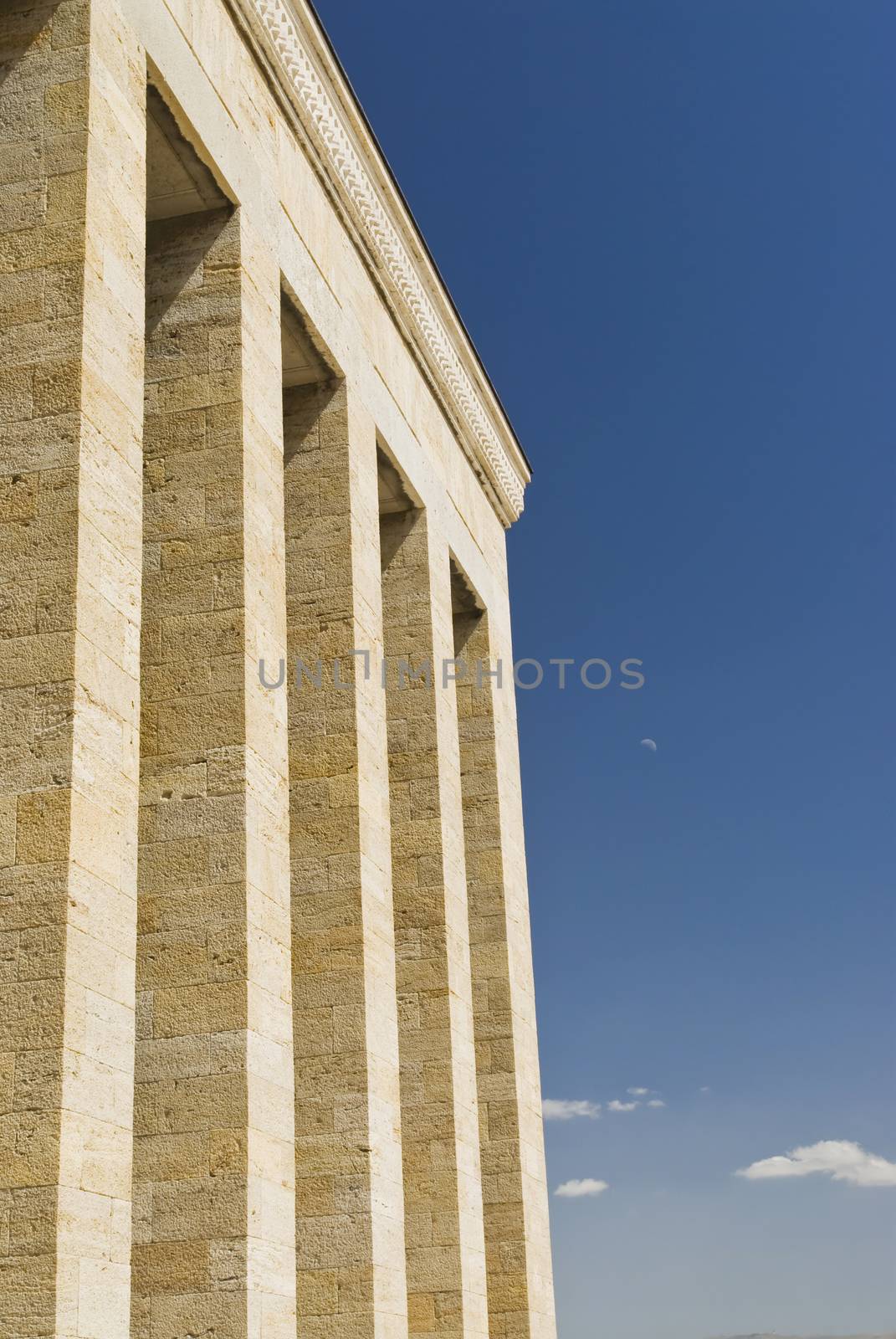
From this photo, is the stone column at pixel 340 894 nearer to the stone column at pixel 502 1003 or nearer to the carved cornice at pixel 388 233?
the carved cornice at pixel 388 233

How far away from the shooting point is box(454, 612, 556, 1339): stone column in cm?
1975

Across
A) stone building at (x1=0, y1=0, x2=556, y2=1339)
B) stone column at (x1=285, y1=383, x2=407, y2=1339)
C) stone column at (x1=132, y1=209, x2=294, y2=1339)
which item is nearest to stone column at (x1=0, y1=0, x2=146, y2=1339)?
stone building at (x1=0, y1=0, x2=556, y2=1339)

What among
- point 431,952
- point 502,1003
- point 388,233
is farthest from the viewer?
point 502,1003

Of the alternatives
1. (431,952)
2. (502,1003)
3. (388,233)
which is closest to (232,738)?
(431,952)

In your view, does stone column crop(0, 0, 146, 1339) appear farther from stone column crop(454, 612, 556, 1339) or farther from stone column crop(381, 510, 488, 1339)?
stone column crop(454, 612, 556, 1339)

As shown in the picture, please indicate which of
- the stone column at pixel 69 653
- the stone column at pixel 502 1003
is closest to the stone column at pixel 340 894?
the stone column at pixel 69 653

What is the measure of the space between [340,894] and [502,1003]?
6.16 metres

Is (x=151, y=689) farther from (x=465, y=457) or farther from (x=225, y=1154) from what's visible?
(x=465, y=457)

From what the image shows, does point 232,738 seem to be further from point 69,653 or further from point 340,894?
point 340,894

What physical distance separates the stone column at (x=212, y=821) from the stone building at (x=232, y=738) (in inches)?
1.2

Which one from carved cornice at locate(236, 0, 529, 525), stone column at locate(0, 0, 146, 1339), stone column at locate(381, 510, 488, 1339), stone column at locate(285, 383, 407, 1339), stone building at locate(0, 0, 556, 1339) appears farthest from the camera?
stone column at locate(381, 510, 488, 1339)

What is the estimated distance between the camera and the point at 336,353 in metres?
17.2

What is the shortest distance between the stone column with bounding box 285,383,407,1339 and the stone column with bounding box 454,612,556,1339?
524cm

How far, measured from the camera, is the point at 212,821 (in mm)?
12539
